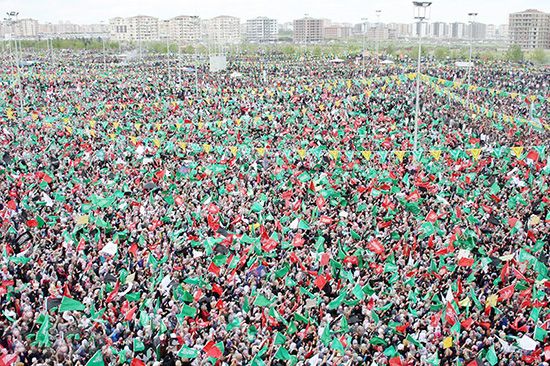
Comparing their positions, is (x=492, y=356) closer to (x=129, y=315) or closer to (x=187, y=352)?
(x=187, y=352)

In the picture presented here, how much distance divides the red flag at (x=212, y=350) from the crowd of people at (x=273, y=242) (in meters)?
0.03

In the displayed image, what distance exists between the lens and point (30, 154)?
23.6m

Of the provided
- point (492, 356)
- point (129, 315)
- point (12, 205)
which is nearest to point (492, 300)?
point (492, 356)

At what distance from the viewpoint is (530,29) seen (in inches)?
4641

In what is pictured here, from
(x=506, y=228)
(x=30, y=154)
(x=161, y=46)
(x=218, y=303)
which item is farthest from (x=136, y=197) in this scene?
(x=161, y=46)

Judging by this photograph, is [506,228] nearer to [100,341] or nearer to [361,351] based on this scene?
[361,351]

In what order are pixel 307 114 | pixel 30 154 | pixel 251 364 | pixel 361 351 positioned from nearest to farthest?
pixel 251 364, pixel 361 351, pixel 30 154, pixel 307 114

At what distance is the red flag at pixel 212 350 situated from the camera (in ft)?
33.2

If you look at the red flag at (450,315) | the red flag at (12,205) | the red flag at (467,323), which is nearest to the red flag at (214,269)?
the red flag at (450,315)

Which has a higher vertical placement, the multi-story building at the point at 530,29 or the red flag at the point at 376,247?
the multi-story building at the point at 530,29

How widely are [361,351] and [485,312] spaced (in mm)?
2953

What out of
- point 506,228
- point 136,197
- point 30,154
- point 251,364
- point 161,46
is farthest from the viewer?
point 161,46

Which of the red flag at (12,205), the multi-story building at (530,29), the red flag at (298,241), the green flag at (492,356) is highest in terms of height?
the multi-story building at (530,29)

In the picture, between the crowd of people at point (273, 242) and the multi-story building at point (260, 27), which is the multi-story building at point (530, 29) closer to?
the multi-story building at point (260, 27)
